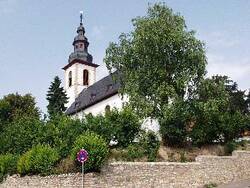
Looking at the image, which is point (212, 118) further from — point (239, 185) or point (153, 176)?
point (153, 176)

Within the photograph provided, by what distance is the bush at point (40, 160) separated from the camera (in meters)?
25.7

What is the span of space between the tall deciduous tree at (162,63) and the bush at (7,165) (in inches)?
350

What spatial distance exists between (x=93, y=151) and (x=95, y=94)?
36316mm

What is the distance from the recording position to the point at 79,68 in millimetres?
70938

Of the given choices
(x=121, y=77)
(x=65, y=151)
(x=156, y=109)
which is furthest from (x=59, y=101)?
(x=65, y=151)

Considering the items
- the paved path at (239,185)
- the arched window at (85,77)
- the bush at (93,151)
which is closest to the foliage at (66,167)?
the bush at (93,151)

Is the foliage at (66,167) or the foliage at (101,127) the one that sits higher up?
the foliage at (101,127)

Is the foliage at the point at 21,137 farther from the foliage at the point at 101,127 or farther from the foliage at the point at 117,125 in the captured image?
the foliage at the point at 117,125

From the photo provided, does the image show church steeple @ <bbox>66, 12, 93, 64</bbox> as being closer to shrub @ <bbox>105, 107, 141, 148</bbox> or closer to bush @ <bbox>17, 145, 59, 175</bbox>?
shrub @ <bbox>105, 107, 141, 148</bbox>

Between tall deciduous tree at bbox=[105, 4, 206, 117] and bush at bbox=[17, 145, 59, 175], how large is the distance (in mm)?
8111

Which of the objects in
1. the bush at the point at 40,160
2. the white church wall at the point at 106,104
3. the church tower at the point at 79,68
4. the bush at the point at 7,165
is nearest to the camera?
the bush at the point at 40,160

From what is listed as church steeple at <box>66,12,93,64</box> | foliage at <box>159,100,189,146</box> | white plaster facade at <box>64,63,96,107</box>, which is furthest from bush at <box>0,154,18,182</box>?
church steeple at <box>66,12,93,64</box>

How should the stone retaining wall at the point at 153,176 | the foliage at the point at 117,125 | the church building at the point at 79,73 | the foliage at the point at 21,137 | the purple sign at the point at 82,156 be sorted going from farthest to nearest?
the church building at the point at 79,73 < the foliage at the point at 21,137 < the foliage at the point at 117,125 < the stone retaining wall at the point at 153,176 < the purple sign at the point at 82,156

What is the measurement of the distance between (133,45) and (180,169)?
10754mm
